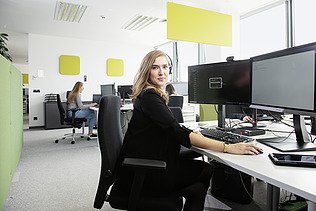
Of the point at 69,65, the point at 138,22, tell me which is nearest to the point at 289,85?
the point at 138,22

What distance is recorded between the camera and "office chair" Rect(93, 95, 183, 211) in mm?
1156

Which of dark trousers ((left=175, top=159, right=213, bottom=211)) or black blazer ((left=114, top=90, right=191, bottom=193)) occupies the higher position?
black blazer ((left=114, top=90, right=191, bottom=193))

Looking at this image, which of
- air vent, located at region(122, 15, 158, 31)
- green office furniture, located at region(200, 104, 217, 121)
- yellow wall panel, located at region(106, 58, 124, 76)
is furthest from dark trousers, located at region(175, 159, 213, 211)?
yellow wall panel, located at region(106, 58, 124, 76)

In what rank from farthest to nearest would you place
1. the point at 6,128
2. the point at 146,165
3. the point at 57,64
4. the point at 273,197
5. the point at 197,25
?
the point at 57,64 → the point at 197,25 → the point at 6,128 → the point at 273,197 → the point at 146,165

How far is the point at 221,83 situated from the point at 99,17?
461 cm

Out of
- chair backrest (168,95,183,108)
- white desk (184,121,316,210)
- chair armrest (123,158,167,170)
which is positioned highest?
chair backrest (168,95,183,108)

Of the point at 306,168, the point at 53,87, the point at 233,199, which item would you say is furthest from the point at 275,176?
the point at 53,87

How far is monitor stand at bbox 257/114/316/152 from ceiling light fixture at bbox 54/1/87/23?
187 inches

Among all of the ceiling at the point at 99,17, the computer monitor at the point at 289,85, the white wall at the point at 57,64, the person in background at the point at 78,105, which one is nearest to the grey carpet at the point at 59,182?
the person in background at the point at 78,105

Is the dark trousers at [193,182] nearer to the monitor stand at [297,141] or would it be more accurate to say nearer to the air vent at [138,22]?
the monitor stand at [297,141]

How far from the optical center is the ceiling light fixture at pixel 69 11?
194 inches

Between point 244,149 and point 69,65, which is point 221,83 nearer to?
point 244,149

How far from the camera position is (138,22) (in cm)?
609

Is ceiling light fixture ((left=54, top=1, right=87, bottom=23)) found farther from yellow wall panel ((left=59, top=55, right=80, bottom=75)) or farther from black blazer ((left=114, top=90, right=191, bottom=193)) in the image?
black blazer ((left=114, top=90, right=191, bottom=193))
